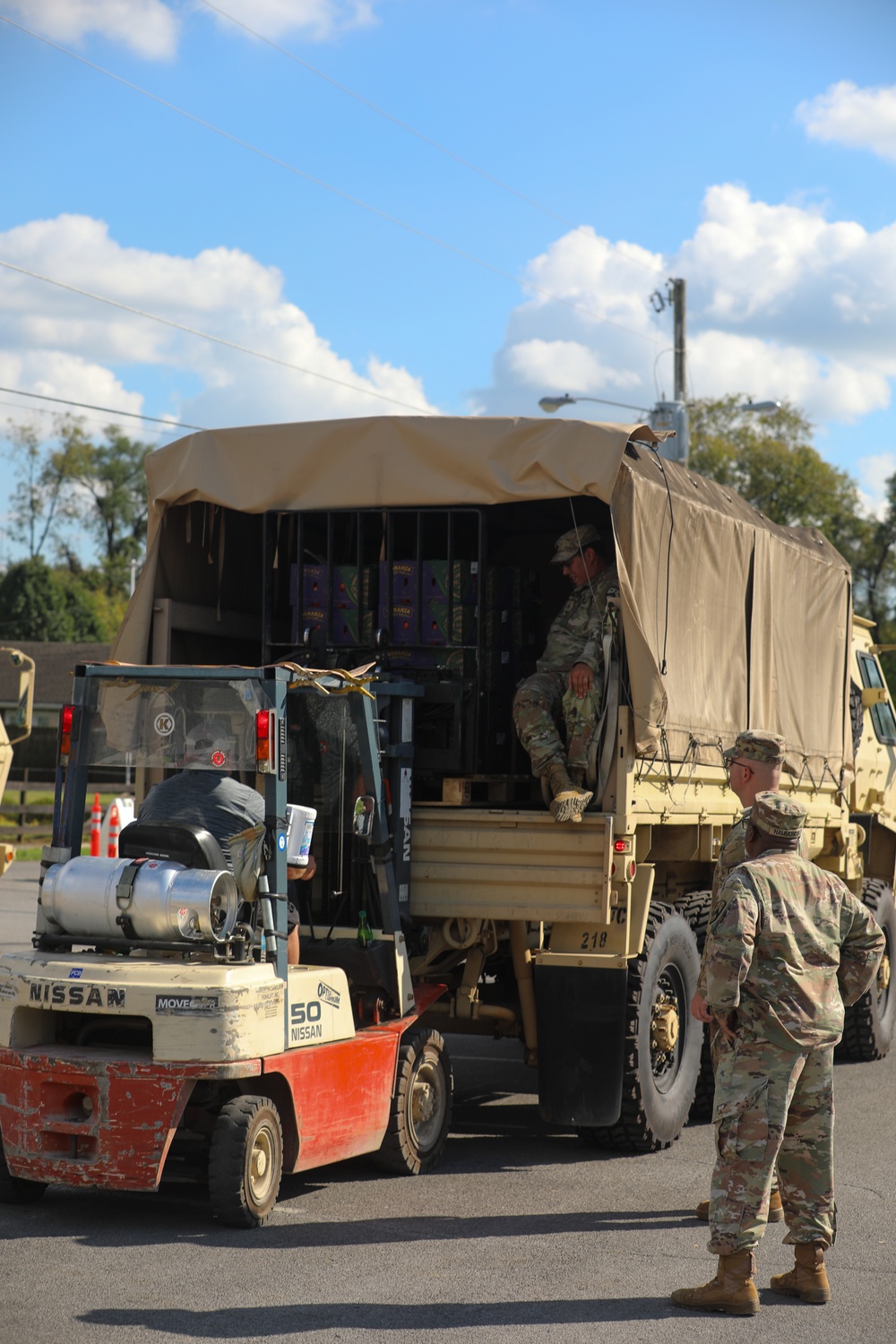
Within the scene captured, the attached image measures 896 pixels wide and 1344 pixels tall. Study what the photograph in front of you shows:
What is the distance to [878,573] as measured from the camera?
63.2 metres

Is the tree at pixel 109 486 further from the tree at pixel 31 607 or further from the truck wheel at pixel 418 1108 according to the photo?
the truck wheel at pixel 418 1108

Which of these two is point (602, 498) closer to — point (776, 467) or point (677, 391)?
point (677, 391)

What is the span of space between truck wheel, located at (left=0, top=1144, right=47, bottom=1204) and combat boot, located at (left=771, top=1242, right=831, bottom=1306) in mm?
3040

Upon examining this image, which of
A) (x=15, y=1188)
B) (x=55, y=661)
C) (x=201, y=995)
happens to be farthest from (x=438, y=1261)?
(x=55, y=661)

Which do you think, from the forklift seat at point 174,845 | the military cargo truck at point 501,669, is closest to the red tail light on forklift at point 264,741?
the forklift seat at point 174,845

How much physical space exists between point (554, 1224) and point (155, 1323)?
81.9 inches

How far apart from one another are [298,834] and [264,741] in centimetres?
54

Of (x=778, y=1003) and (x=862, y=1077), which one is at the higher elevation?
(x=778, y=1003)

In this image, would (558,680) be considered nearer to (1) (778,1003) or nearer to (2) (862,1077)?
(1) (778,1003)

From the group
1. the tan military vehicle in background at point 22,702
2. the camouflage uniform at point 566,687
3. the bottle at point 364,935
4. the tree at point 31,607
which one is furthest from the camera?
the tree at point 31,607

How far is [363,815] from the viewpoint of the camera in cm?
735

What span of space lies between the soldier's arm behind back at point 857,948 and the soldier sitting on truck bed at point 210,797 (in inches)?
91.3

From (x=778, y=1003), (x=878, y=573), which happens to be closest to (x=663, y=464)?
(x=778, y=1003)

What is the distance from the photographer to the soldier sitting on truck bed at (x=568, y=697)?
7.86 m
